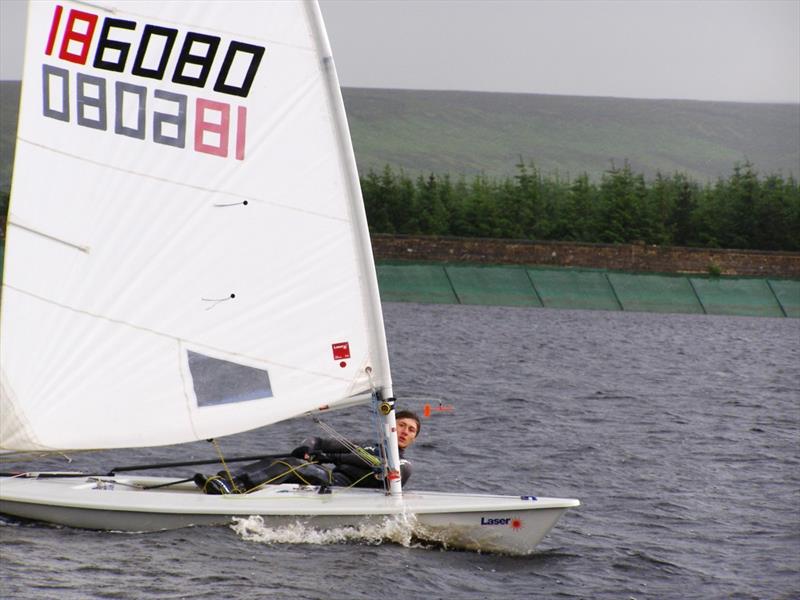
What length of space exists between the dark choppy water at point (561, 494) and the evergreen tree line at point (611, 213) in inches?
2387

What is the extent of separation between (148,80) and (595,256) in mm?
62162

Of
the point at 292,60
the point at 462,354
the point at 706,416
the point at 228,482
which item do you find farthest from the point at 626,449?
the point at 462,354

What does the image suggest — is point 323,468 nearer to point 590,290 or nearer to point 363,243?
point 363,243

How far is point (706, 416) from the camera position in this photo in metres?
26.4

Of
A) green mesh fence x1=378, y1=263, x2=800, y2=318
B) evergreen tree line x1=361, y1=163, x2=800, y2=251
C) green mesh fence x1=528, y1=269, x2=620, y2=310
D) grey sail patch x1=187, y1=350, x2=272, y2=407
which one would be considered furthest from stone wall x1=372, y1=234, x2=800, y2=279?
grey sail patch x1=187, y1=350, x2=272, y2=407

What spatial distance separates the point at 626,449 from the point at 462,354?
16.0 m

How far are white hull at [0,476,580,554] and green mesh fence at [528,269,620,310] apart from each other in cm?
4424

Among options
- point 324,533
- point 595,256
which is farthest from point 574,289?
point 324,533

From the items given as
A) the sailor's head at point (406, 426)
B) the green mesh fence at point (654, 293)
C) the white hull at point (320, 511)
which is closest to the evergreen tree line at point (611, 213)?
the green mesh fence at point (654, 293)

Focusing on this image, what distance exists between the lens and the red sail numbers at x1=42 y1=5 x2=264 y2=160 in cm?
1208

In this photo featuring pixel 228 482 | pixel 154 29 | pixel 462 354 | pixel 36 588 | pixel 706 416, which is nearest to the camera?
pixel 36 588

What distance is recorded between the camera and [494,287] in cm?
5706

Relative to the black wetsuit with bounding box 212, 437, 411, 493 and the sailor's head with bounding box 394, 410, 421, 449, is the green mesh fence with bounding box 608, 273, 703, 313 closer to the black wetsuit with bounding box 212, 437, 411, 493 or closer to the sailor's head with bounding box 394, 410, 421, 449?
the sailor's head with bounding box 394, 410, 421, 449

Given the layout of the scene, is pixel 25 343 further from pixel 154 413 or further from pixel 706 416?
pixel 706 416
